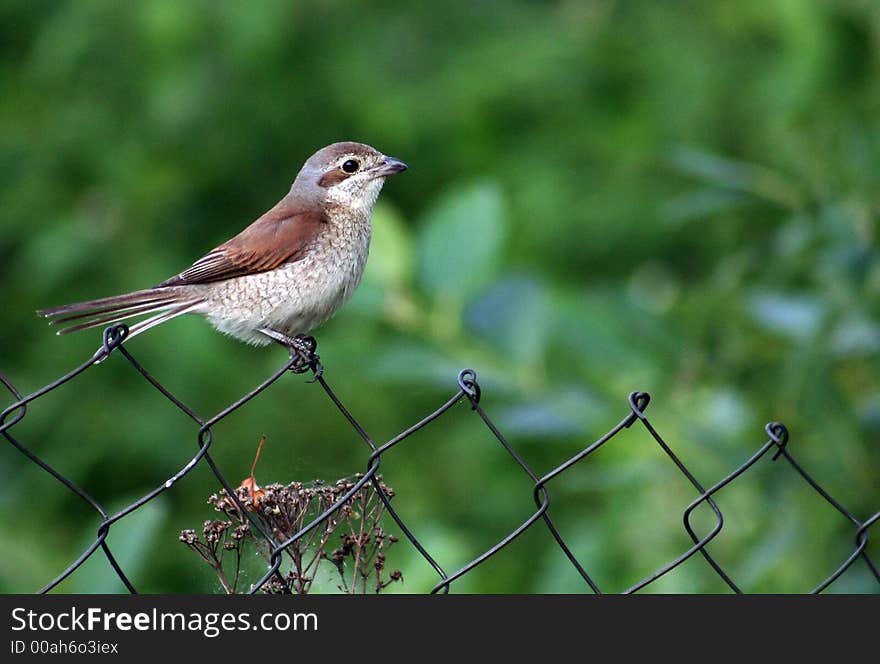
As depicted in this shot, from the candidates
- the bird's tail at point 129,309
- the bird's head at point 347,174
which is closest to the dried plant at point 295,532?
the bird's tail at point 129,309

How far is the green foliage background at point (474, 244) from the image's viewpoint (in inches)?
174

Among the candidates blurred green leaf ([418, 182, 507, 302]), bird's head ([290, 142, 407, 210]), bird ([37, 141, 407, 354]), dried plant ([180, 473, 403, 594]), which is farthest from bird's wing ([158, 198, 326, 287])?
dried plant ([180, 473, 403, 594])

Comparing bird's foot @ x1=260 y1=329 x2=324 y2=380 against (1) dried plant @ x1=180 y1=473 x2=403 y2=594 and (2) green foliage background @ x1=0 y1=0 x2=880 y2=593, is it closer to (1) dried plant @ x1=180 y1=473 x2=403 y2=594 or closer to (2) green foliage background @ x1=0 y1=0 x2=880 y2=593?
(1) dried plant @ x1=180 y1=473 x2=403 y2=594

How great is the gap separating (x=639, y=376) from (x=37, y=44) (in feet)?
12.0

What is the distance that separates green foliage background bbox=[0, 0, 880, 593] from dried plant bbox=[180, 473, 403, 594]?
5.39 feet

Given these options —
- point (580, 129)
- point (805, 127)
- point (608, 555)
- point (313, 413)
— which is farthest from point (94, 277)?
point (805, 127)

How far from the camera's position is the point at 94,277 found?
6500 millimetres

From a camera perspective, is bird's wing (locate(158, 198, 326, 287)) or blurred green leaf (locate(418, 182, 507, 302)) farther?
blurred green leaf (locate(418, 182, 507, 302))

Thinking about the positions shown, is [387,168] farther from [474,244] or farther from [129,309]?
[129,309]

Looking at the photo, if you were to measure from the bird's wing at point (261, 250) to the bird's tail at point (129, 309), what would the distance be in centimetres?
7

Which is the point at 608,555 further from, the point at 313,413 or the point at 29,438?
the point at 29,438

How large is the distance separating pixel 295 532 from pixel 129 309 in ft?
3.94

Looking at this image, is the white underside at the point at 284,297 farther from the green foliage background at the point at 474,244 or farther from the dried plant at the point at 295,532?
the dried plant at the point at 295,532

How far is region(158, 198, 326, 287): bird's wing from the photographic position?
12.7ft
